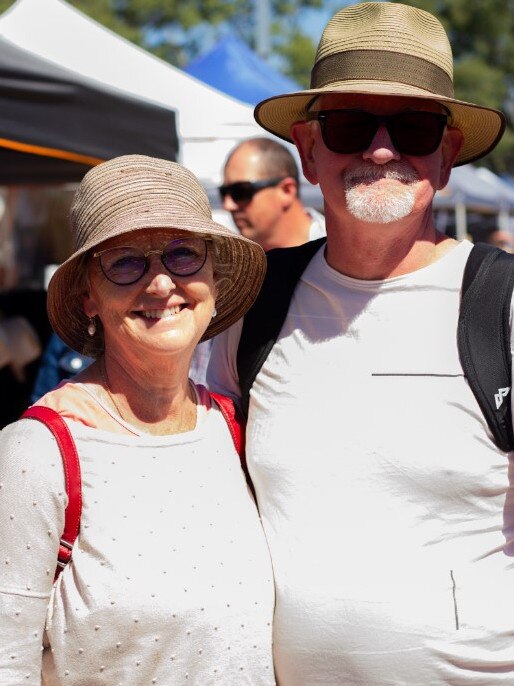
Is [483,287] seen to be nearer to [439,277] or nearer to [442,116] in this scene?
[439,277]

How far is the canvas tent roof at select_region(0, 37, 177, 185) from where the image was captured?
365 centimetres

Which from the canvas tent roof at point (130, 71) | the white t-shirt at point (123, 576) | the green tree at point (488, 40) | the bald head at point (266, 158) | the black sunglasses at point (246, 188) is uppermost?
the green tree at point (488, 40)

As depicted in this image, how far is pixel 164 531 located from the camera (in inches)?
81.3

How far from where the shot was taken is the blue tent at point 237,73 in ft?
33.3

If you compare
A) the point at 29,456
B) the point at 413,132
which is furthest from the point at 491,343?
the point at 29,456

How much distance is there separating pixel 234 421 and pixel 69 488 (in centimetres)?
→ 56

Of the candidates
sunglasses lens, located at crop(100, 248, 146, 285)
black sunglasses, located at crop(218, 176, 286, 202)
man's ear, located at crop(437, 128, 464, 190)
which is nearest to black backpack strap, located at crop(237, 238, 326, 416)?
man's ear, located at crop(437, 128, 464, 190)

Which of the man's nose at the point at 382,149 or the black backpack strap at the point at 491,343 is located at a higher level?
the man's nose at the point at 382,149

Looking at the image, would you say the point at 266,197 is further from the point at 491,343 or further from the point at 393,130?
the point at 491,343

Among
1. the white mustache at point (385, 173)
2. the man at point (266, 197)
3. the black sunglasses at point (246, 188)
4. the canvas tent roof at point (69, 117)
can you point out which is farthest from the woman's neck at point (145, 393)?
the black sunglasses at point (246, 188)

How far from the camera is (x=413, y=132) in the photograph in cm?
241

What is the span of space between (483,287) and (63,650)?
1.23m

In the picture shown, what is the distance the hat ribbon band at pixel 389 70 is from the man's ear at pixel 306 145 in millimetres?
208

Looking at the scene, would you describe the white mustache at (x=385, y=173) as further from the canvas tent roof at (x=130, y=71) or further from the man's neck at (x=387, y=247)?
the canvas tent roof at (x=130, y=71)
